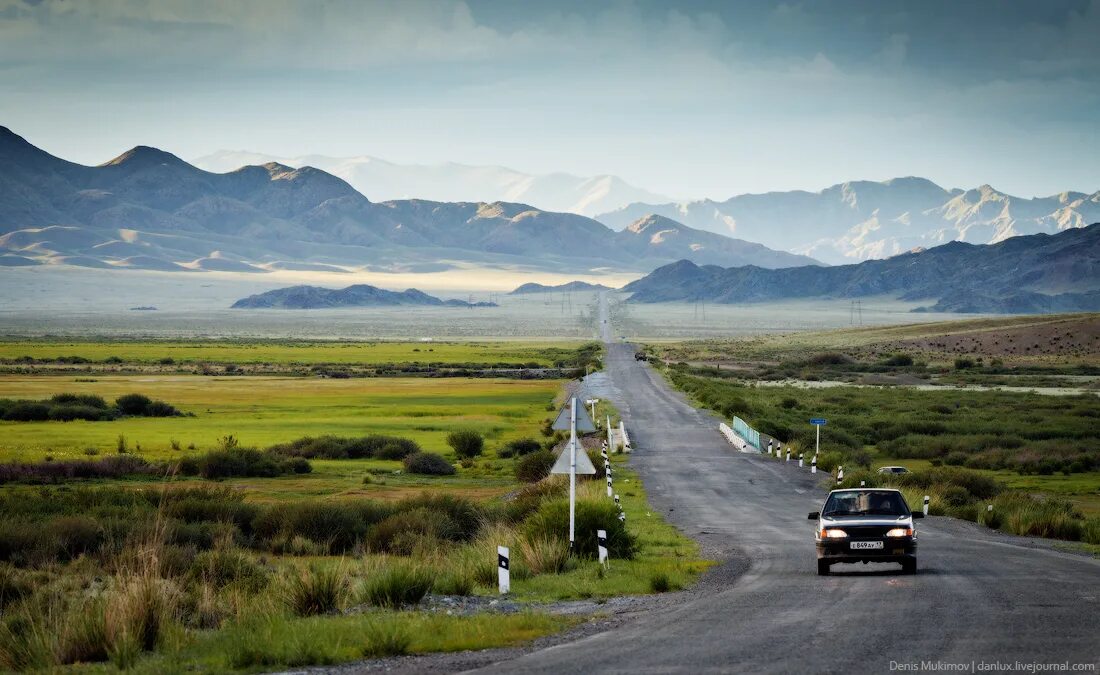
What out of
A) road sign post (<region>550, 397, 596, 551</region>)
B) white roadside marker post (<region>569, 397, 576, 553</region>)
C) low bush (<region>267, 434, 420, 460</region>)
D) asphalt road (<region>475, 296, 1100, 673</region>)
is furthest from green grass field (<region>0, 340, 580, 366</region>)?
road sign post (<region>550, 397, 596, 551</region>)

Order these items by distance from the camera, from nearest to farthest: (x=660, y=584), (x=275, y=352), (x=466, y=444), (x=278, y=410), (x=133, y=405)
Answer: (x=660, y=584) → (x=466, y=444) → (x=133, y=405) → (x=278, y=410) → (x=275, y=352)

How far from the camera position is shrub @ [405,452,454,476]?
4850cm

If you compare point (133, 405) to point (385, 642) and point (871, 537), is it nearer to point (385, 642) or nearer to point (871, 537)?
point (871, 537)

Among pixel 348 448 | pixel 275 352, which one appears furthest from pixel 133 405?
pixel 275 352

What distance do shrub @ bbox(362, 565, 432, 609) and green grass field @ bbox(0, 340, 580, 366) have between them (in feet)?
402

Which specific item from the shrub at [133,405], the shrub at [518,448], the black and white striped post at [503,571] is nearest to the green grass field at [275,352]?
the shrub at [133,405]

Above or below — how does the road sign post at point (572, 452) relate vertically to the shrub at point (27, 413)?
above

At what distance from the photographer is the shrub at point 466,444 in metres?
55.3

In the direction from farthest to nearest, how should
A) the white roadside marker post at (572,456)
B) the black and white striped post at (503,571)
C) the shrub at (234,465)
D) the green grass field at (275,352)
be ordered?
1. the green grass field at (275,352)
2. the shrub at (234,465)
3. the white roadside marker post at (572,456)
4. the black and white striped post at (503,571)

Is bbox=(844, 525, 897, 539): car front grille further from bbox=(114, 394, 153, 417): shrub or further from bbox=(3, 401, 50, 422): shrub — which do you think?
bbox=(114, 394, 153, 417): shrub

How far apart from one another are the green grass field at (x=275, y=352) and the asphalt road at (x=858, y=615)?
382 ft

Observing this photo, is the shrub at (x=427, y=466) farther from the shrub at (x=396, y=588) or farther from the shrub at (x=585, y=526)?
the shrub at (x=396, y=588)

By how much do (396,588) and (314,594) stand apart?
3.84ft

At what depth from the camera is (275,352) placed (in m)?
165
